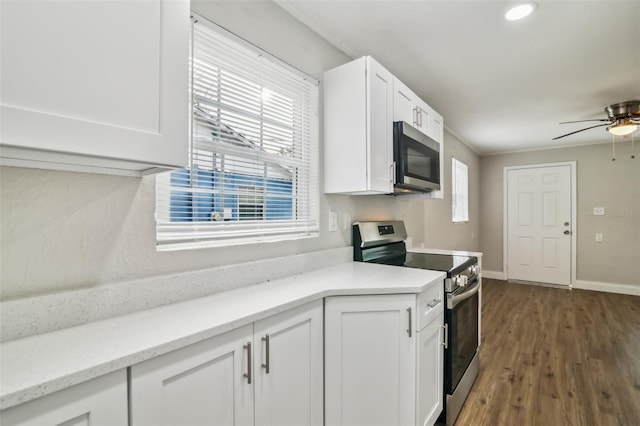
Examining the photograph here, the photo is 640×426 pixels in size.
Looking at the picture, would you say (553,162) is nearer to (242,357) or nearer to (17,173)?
(242,357)

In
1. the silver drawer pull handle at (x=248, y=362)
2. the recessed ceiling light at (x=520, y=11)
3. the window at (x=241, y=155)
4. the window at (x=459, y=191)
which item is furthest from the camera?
the window at (x=459, y=191)

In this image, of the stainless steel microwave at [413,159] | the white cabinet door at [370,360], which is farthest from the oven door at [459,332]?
the stainless steel microwave at [413,159]

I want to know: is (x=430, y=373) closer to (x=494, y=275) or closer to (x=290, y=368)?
(x=290, y=368)

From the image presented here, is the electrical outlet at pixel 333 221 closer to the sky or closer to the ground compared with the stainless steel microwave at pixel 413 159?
closer to the ground

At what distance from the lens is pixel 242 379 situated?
39.9 inches

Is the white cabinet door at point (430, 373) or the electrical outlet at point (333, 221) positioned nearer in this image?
the white cabinet door at point (430, 373)

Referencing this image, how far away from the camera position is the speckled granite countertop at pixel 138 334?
658 mm

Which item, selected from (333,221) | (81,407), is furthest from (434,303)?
(81,407)

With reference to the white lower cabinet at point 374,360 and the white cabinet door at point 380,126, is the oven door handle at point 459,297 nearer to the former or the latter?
the white lower cabinet at point 374,360

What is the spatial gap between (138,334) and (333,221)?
4.44 ft

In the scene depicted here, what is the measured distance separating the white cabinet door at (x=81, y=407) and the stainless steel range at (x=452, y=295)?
1.55m

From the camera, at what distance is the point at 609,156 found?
4816mm

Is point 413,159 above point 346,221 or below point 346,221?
above

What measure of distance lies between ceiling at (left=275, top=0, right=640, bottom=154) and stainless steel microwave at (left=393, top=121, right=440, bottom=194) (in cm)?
58
